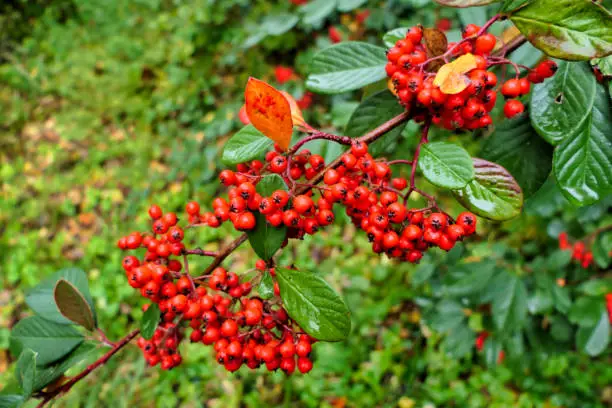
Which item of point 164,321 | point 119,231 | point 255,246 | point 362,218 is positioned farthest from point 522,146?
point 119,231

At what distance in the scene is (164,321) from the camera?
0.97 meters

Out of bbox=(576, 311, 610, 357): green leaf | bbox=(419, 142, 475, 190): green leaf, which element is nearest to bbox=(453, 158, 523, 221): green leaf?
bbox=(419, 142, 475, 190): green leaf

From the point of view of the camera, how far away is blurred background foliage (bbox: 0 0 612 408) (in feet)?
7.24

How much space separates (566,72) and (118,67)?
15.2ft

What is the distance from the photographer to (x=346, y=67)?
1.08 meters

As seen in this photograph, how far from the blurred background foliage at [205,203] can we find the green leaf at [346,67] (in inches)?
18.6

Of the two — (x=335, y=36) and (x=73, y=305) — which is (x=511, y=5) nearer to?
(x=73, y=305)

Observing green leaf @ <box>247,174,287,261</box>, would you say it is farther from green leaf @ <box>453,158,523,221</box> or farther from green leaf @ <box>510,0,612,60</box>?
green leaf @ <box>510,0,612,60</box>

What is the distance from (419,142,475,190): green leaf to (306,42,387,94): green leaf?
326mm

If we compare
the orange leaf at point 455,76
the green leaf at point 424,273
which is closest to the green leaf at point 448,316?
the green leaf at point 424,273

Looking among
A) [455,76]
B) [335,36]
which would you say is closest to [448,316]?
[455,76]

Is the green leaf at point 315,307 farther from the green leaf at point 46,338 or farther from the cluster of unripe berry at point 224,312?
the green leaf at point 46,338

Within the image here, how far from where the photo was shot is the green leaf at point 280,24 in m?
2.10

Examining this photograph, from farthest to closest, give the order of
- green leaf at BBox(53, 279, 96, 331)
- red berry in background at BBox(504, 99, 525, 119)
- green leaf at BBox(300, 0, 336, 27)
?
green leaf at BBox(300, 0, 336, 27)
green leaf at BBox(53, 279, 96, 331)
red berry in background at BBox(504, 99, 525, 119)
